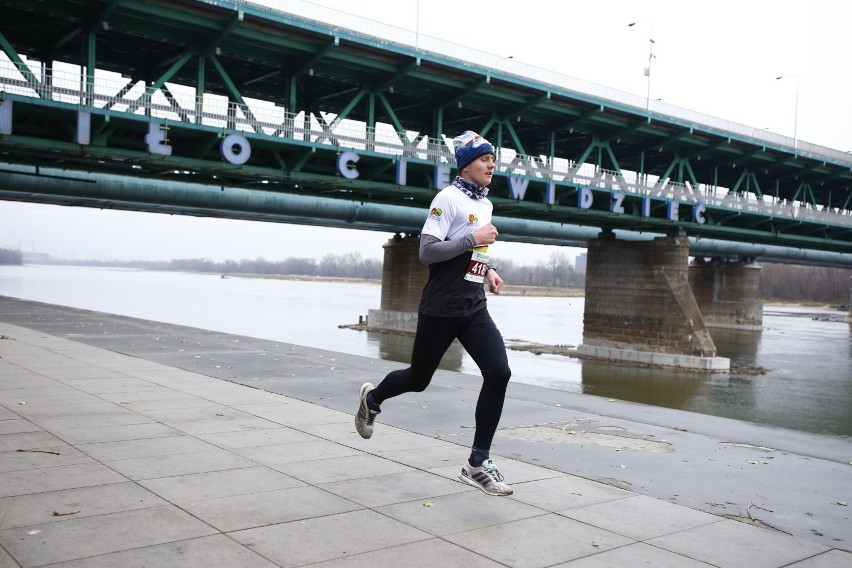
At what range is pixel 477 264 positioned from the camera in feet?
16.9

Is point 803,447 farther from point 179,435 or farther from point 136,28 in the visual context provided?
point 136,28

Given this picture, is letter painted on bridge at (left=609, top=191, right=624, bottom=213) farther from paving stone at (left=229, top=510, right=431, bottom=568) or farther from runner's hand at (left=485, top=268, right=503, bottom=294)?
paving stone at (left=229, top=510, right=431, bottom=568)

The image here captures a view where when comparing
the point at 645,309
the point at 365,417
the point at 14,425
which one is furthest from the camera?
the point at 645,309

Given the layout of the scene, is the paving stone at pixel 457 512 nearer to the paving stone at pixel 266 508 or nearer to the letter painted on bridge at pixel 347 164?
the paving stone at pixel 266 508

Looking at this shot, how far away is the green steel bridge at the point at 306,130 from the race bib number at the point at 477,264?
25276 millimetres

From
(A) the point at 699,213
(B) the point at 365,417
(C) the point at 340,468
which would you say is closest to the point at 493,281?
(B) the point at 365,417

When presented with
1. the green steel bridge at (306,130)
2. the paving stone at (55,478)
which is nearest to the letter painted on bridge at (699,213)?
the green steel bridge at (306,130)

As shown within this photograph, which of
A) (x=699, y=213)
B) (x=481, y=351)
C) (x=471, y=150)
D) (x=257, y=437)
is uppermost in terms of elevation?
(x=699, y=213)

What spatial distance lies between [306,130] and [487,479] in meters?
28.5

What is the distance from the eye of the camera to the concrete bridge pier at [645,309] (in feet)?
138

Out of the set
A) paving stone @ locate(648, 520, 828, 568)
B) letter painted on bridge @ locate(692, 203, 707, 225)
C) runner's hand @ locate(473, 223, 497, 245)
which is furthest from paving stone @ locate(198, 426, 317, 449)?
letter painted on bridge @ locate(692, 203, 707, 225)

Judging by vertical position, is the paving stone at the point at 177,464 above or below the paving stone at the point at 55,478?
below

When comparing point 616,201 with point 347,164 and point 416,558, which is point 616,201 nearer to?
point 347,164

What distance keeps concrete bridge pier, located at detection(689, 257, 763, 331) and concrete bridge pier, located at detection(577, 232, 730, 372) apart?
127 ft
